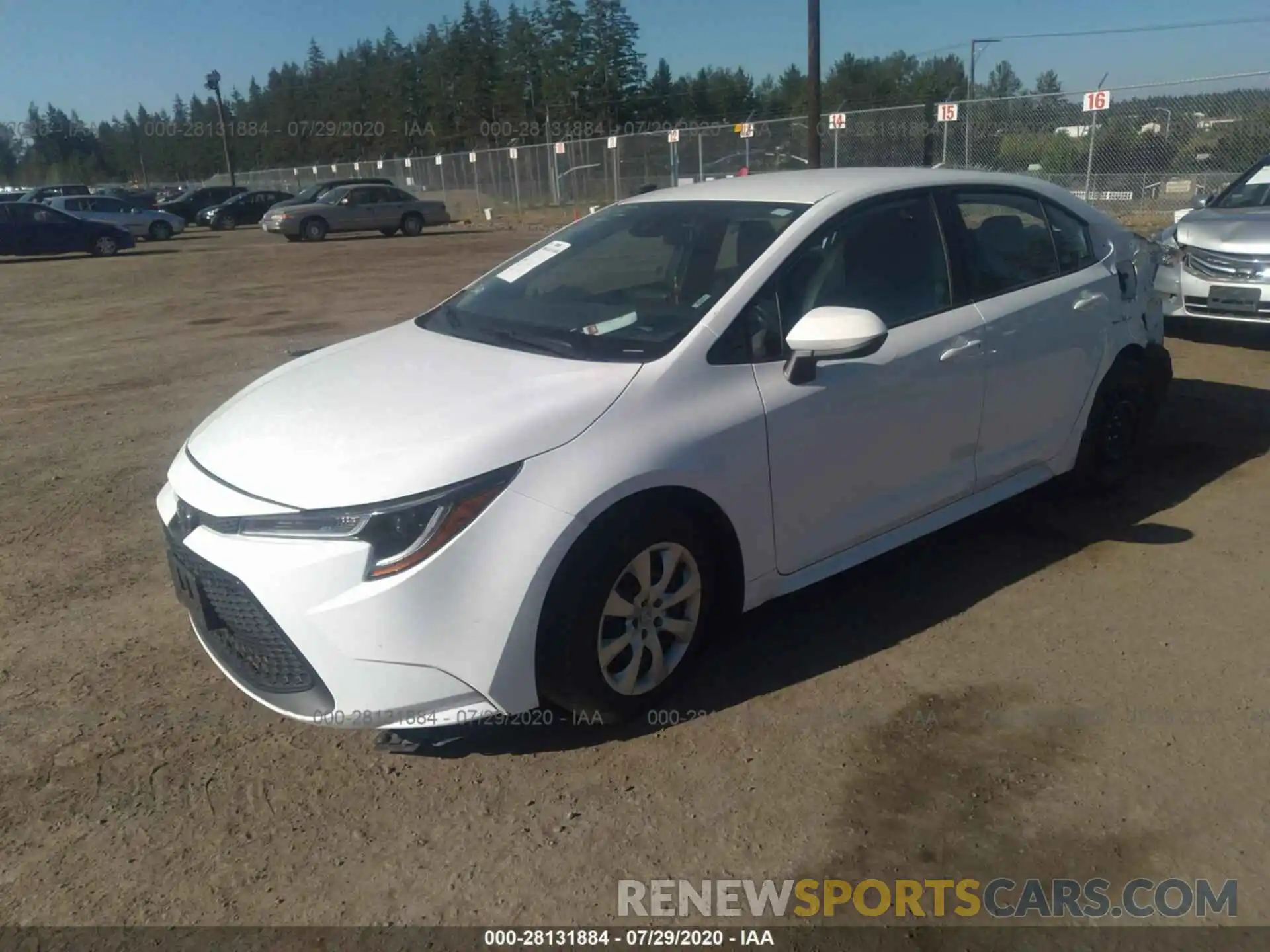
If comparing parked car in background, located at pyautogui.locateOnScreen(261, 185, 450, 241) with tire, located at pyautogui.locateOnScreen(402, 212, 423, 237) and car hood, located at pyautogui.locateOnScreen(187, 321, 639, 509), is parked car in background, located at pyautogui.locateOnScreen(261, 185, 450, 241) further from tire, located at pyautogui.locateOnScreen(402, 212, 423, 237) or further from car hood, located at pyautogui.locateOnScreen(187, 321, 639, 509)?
car hood, located at pyautogui.locateOnScreen(187, 321, 639, 509)

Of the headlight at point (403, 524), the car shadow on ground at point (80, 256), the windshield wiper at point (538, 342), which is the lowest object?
the car shadow on ground at point (80, 256)

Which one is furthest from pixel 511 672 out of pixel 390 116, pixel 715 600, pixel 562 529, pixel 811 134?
pixel 390 116

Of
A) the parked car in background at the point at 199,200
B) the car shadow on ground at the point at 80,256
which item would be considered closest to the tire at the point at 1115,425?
the car shadow on ground at the point at 80,256

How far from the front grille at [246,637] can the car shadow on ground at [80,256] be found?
24.4m

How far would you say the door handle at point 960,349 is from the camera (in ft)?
12.8

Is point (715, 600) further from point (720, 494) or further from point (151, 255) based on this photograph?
point (151, 255)

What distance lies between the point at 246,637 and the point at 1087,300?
12.6ft

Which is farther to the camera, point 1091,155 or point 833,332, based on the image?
point 1091,155

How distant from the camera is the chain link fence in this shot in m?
17.1

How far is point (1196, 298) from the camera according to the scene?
8055 millimetres

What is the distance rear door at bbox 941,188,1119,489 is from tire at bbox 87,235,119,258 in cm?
2543

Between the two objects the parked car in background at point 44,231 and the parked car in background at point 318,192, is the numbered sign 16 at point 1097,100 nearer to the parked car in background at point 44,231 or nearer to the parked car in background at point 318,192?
the parked car in background at point 318,192

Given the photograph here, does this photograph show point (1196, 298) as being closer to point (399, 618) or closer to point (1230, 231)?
point (1230, 231)

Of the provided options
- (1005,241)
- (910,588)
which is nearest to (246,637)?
(910,588)
